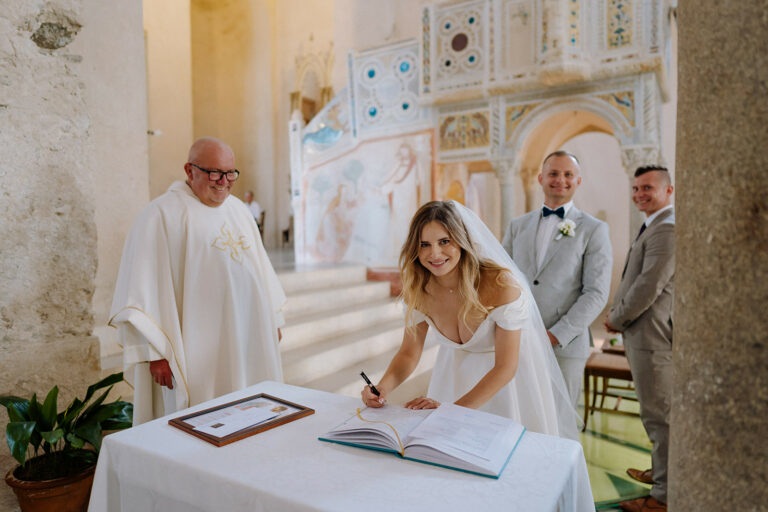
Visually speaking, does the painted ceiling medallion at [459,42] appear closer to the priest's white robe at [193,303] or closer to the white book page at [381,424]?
the priest's white robe at [193,303]

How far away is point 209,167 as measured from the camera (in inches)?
106

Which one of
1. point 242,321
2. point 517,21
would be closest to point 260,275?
point 242,321

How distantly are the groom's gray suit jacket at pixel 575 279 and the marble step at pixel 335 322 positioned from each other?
4.99 ft

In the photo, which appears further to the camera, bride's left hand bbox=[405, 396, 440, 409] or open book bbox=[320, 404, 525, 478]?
bride's left hand bbox=[405, 396, 440, 409]

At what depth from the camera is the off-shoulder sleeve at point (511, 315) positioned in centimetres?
187

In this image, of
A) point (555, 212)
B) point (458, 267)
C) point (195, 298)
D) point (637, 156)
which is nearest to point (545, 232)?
point (555, 212)

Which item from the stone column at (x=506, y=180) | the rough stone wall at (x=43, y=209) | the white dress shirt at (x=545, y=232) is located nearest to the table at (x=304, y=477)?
the rough stone wall at (x=43, y=209)

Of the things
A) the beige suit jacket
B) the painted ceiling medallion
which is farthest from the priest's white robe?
the painted ceiling medallion

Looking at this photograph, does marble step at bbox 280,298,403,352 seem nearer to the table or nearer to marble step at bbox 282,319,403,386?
marble step at bbox 282,319,403,386

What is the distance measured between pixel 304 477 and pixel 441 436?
0.36 meters

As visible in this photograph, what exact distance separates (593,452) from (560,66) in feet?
14.0

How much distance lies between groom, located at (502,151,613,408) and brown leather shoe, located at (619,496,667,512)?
0.60 metres

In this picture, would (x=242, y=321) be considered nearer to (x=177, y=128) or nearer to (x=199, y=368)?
(x=199, y=368)

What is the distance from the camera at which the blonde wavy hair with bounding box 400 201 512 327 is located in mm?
1921
